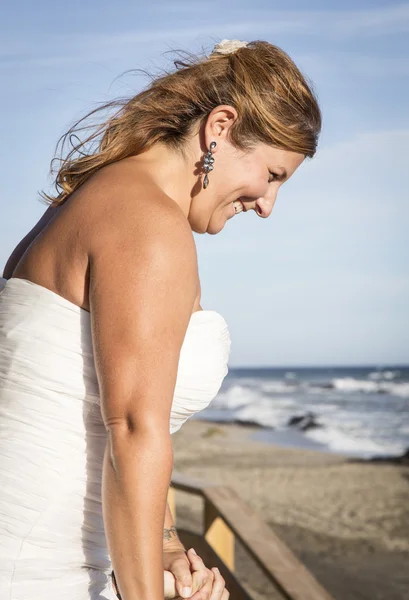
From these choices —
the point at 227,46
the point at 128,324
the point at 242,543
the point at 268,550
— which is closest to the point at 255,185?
the point at 227,46

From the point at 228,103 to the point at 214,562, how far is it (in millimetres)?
2344

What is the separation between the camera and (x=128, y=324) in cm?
128

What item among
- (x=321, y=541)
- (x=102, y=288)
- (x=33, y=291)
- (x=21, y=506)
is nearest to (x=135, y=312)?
(x=102, y=288)

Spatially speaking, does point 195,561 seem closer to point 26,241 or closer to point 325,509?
point 26,241

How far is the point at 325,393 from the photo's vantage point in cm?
4412

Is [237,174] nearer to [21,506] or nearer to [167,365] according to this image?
[167,365]

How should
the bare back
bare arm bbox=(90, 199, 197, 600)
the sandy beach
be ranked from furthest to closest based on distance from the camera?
the sandy beach < the bare back < bare arm bbox=(90, 199, 197, 600)

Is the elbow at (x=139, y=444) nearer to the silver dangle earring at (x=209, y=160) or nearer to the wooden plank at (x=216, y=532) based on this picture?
the silver dangle earring at (x=209, y=160)

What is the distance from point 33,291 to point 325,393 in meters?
43.6

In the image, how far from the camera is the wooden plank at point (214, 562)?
121 inches

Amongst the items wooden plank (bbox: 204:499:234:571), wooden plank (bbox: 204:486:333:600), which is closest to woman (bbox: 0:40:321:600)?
wooden plank (bbox: 204:486:333:600)

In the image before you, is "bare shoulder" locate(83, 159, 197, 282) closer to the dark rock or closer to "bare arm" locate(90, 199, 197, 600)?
"bare arm" locate(90, 199, 197, 600)

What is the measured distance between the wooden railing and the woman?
103 cm

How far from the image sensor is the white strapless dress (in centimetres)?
143
